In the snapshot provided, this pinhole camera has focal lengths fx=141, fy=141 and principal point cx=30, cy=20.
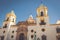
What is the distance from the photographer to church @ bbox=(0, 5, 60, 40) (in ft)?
112

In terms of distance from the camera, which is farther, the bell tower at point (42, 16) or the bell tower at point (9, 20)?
the bell tower at point (9, 20)

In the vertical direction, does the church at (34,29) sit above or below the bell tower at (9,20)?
below

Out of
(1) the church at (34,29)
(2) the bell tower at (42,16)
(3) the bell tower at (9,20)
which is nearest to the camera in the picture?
(1) the church at (34,29)

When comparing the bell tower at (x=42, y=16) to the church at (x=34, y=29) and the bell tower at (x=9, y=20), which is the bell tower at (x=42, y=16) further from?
the bell tower at (x=9, y=20)

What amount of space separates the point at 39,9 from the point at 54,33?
27.9 ft

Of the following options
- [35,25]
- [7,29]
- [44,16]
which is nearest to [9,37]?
[7,29]

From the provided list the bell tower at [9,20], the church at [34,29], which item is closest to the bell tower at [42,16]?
the church at [34,29]

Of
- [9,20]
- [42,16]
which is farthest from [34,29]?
[9,20]

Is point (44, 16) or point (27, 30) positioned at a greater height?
point (44, 16)

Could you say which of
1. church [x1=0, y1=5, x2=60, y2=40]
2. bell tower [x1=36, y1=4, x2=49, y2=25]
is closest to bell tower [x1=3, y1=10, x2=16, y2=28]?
church [x1=0, y1=5, x2=60, y2=40]

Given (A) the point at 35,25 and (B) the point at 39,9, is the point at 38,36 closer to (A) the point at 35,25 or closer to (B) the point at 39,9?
(A) the point at 35,25

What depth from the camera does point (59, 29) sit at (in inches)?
1351

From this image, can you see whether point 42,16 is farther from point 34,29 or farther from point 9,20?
point 9,20

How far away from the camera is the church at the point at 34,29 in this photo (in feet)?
112
